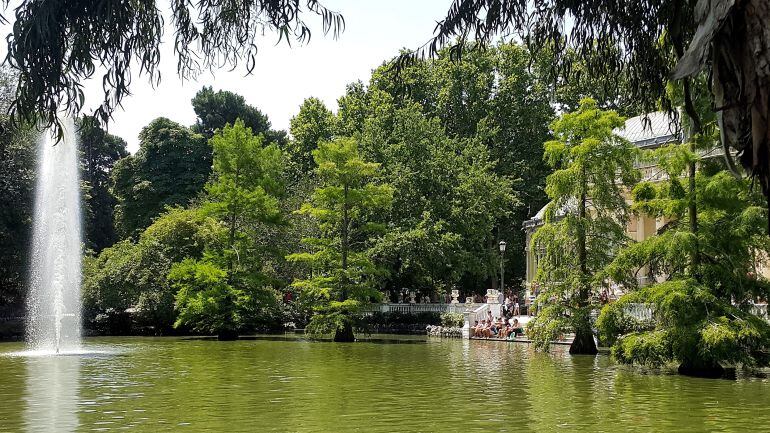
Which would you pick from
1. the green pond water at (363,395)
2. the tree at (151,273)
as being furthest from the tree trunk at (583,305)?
the tree at (151,273)

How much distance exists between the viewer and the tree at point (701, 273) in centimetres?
2020

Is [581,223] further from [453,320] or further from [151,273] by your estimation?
[151,273]

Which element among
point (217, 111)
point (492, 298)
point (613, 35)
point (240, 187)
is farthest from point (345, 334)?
point (217, 111)

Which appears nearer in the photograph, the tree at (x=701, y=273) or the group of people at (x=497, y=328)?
the tree at (x=701, y=273)

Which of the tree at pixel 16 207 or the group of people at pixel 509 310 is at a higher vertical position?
the tree at pixel 16 207

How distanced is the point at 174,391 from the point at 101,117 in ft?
39.5

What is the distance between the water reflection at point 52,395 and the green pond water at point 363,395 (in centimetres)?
2

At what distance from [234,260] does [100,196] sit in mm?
29928

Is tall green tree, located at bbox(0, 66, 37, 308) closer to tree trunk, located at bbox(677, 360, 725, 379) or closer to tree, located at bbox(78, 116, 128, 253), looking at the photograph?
tree, located at bbox(78, 116, 128, 253)

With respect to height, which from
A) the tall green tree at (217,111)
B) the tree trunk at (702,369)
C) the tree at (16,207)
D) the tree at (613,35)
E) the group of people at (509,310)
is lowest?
the tree trunk at (702,369)

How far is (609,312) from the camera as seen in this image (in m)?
23.6

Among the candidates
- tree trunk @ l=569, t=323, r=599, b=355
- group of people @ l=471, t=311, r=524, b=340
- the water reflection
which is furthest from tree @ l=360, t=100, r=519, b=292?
the water reflection

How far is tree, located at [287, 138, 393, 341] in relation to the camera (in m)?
37.1

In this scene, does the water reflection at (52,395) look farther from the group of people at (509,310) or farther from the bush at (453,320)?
the group of people at (509,310)
